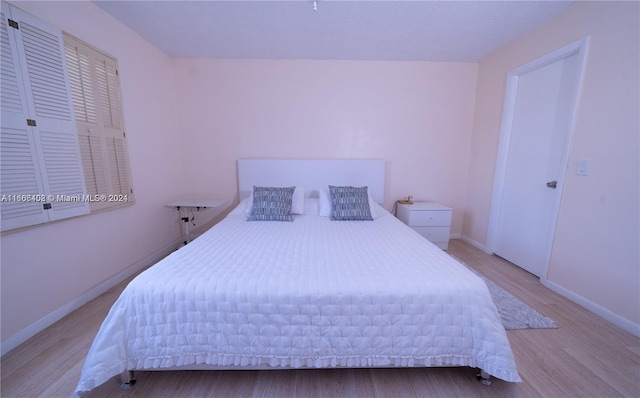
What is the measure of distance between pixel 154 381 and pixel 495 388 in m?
1.79

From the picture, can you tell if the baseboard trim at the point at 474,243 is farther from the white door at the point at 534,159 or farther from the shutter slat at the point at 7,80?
the shutter slat at the point at 7,80

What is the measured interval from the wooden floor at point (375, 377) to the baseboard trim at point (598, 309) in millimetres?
75

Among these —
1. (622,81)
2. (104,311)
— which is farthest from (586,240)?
(104,311)

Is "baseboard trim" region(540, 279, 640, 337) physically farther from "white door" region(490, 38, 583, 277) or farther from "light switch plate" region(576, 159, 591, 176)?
"light switch plate" region(576, 159, 591, 176)

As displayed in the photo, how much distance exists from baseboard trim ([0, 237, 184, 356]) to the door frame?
399cm

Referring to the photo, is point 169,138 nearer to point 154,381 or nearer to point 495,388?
point 154,381

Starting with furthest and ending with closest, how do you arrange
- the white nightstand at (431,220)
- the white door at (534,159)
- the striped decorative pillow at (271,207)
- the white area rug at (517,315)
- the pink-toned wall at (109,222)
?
the white nightstand at (431,220) < the striped decorative pillow at (271,207) < the white door at (534,159) < the white area rug at (517,315) < the pink-toned wall at (109,222)

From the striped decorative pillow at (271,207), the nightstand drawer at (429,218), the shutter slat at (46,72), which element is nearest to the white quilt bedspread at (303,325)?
the striped decorative pillow at (271,207)

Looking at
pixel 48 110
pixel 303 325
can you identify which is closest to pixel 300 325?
pixel 303 325

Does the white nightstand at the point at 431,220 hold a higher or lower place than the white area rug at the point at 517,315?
higher

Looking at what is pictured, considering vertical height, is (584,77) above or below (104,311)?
above

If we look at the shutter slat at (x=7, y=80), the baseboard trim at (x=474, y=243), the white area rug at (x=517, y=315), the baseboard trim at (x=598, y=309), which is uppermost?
the shutter slat at (x=7, y=80)

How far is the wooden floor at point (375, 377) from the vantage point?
1205 mm

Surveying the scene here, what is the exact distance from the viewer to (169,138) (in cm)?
291
